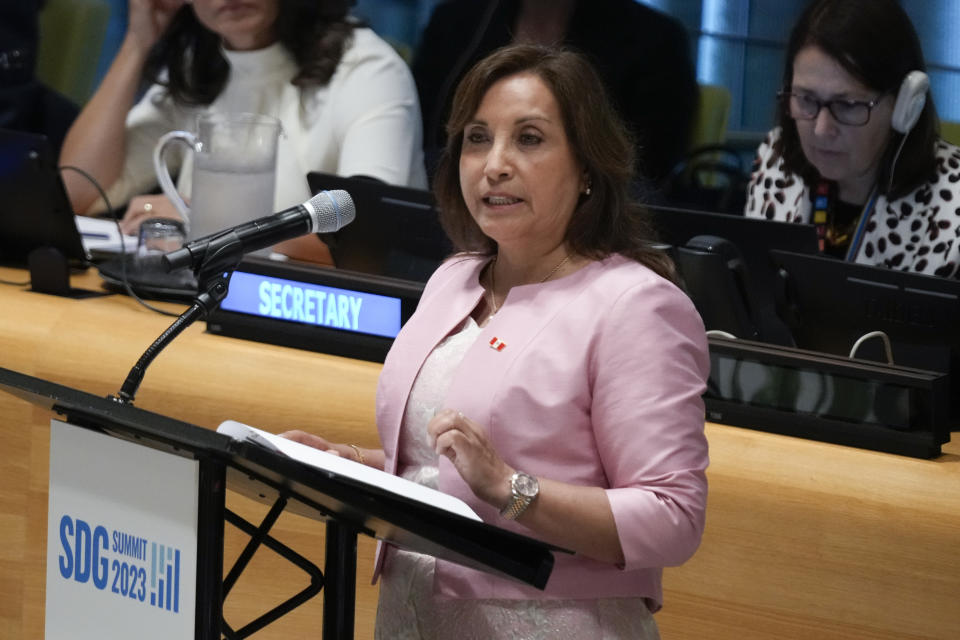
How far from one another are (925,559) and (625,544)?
0.62m

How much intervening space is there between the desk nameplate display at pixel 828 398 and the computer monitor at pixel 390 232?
64cm

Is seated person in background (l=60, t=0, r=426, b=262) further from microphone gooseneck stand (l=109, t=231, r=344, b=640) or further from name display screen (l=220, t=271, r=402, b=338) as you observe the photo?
microphone gooseneck stand (l=109, t=231, r=344, b=640)

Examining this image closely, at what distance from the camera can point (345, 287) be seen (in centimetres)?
224

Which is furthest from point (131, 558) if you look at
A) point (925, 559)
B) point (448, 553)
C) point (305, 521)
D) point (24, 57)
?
point (24, 57)

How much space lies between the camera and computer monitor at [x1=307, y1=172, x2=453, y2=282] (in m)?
2.39

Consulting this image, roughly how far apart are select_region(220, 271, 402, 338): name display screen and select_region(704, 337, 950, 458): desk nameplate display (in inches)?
23.0

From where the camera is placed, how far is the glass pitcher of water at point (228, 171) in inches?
103

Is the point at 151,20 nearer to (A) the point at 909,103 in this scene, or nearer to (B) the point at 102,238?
(B) the point at 102,238

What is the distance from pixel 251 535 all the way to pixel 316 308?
848 mm

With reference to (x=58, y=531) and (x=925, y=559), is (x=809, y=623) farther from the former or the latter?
(x=58, y=531)

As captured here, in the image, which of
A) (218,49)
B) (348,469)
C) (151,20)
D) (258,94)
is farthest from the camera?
(151,20)

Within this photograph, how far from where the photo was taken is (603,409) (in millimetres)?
1412

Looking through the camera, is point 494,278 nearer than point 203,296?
No

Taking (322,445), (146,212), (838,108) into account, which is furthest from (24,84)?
(322,445)
